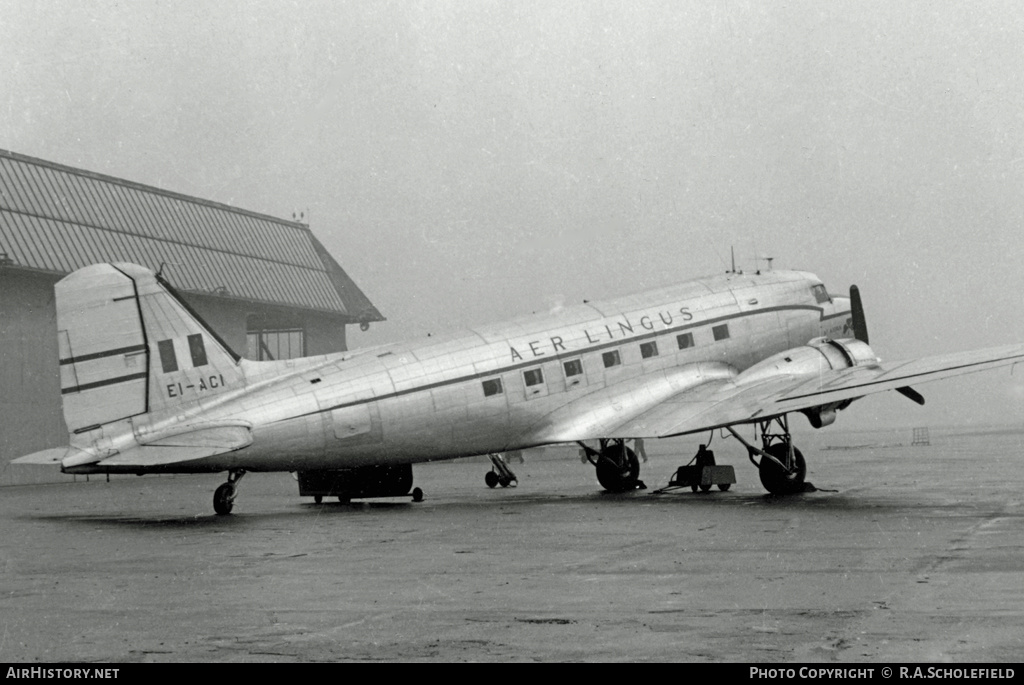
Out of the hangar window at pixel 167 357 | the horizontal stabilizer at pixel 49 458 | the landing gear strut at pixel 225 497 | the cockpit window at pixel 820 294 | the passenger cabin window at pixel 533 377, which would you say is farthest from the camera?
the cockpit window at pixel 820 294

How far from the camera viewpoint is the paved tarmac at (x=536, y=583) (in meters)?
8.19

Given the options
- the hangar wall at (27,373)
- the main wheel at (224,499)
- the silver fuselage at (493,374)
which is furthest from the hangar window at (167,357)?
the hangar wall at (27,373)

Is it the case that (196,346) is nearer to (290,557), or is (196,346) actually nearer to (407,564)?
(290,557)

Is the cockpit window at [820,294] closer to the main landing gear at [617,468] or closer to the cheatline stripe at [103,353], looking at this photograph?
the main landing gear at [617,468]

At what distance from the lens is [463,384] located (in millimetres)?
23391

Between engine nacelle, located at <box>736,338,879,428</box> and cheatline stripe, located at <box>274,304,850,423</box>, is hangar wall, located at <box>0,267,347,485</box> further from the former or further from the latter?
engine nacelle, located at <box>736,338,879,428</box>

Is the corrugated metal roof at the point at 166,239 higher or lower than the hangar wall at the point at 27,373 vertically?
higher

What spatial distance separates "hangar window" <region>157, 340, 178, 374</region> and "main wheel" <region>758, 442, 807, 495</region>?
11.5 m

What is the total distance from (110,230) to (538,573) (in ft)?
143

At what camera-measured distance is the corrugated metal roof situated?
154ft

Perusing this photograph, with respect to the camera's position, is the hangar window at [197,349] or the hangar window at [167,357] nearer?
the hangar window at [167,357]

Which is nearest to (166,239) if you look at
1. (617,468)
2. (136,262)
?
(136,262)

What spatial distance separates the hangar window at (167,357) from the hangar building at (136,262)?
24.3m
